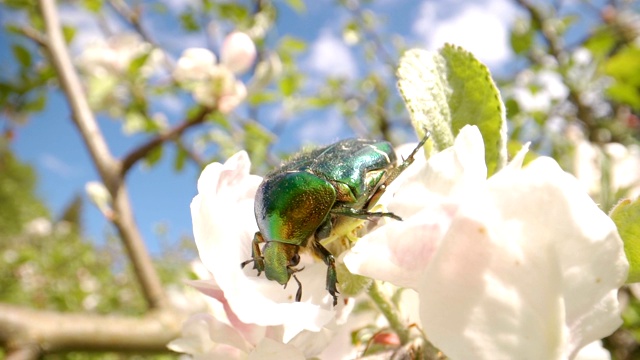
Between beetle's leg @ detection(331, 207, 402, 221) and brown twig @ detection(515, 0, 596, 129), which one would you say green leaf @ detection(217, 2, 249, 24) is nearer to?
brown twig @ detection(515, 0, 596, 129)

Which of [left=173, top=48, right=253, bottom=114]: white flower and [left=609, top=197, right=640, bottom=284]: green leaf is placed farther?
[left=173, top=48, right=253, bottom=114]: white flower

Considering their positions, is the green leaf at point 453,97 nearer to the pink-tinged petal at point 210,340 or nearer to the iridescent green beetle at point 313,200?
the iridescent green beetle at point 313,200

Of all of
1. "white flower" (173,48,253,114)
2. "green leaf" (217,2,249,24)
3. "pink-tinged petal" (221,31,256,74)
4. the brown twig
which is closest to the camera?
"pink-tinged petal" (221,31,256,74)

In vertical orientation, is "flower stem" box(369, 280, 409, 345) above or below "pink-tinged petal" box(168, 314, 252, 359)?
below

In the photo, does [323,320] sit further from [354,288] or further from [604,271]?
[604,271]

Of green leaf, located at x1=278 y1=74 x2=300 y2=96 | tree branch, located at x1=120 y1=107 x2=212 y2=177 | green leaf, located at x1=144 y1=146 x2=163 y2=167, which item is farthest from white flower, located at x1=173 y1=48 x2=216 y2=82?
green leaf, located at x1=278 y1=74 x2=300 y2=96

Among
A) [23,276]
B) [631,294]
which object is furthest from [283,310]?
[23,276]

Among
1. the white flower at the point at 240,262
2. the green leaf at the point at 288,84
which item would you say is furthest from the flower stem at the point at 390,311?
the green leaf at the point at 288,84

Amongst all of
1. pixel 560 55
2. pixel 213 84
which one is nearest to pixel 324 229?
pixel 213 84
